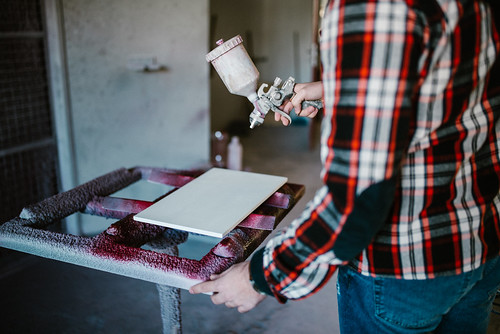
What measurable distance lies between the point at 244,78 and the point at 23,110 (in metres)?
1.86

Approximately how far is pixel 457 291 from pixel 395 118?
38 cm

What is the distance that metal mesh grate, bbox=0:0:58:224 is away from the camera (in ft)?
7.92

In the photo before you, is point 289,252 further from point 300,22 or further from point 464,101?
point 300,22

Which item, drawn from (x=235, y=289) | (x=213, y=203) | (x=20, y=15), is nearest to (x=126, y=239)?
(x=213, y=203)

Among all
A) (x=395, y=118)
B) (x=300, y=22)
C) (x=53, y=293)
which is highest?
(x=300, y=22)

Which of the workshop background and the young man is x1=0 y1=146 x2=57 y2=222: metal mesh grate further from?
the young man

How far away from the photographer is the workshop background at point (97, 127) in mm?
2336

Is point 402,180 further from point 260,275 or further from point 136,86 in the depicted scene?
point 136,86

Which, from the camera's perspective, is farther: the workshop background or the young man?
the workshop background

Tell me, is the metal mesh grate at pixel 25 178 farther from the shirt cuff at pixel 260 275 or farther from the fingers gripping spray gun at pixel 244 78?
the shirt cuff at pixel 260 275

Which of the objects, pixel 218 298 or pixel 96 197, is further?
pixel 96 197

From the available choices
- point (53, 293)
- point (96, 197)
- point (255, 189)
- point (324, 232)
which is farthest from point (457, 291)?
point (53, 293)

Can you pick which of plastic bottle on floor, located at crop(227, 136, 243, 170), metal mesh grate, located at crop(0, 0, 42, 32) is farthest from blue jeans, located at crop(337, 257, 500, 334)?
plastic bottle on floor, located at crop(227, 136, 243, 170)

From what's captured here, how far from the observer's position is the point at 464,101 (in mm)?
761
